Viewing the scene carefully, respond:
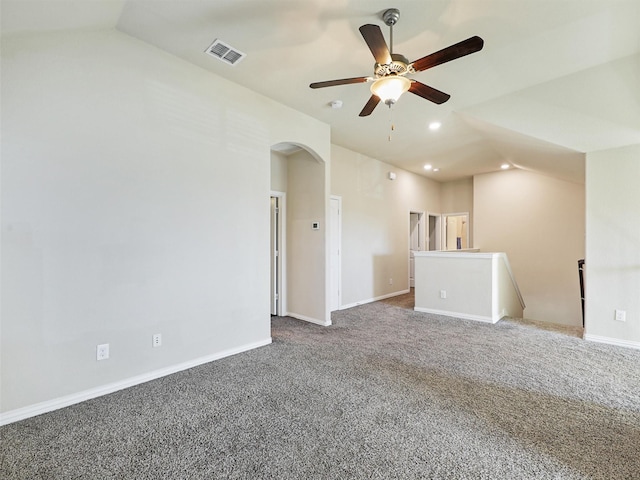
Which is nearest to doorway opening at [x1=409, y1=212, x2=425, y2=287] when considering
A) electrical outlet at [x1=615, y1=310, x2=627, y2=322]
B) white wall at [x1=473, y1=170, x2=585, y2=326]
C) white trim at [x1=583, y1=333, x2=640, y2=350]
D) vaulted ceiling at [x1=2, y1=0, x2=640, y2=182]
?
white wall at [x1=473, y1=170, x2=585, y2=326]

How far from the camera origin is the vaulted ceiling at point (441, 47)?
7.27 feet

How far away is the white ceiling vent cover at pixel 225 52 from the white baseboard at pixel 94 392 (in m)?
2.93

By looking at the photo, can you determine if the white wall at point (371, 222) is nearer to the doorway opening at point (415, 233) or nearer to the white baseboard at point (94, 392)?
the doorway opening at point (415, 233)

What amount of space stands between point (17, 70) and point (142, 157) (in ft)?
2.96

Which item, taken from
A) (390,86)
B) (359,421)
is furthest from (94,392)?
(390,86)

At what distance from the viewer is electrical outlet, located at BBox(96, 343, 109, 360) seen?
2.42 m

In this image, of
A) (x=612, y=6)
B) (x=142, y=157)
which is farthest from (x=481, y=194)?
(x=142, y=157)

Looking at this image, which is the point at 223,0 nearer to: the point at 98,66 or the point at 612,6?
the point at 98,66

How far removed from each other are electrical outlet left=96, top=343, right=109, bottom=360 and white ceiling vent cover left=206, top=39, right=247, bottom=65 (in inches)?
106

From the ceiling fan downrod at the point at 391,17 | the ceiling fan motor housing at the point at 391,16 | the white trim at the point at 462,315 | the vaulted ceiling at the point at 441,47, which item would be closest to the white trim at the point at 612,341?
the white trim at the point at 462,315

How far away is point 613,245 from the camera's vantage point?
3.51 metres

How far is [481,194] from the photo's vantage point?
24.3ft

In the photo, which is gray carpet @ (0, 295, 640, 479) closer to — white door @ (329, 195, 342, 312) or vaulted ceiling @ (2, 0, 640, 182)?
white door @ (329, 195, 342, 312)

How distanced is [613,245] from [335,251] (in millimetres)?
3659
